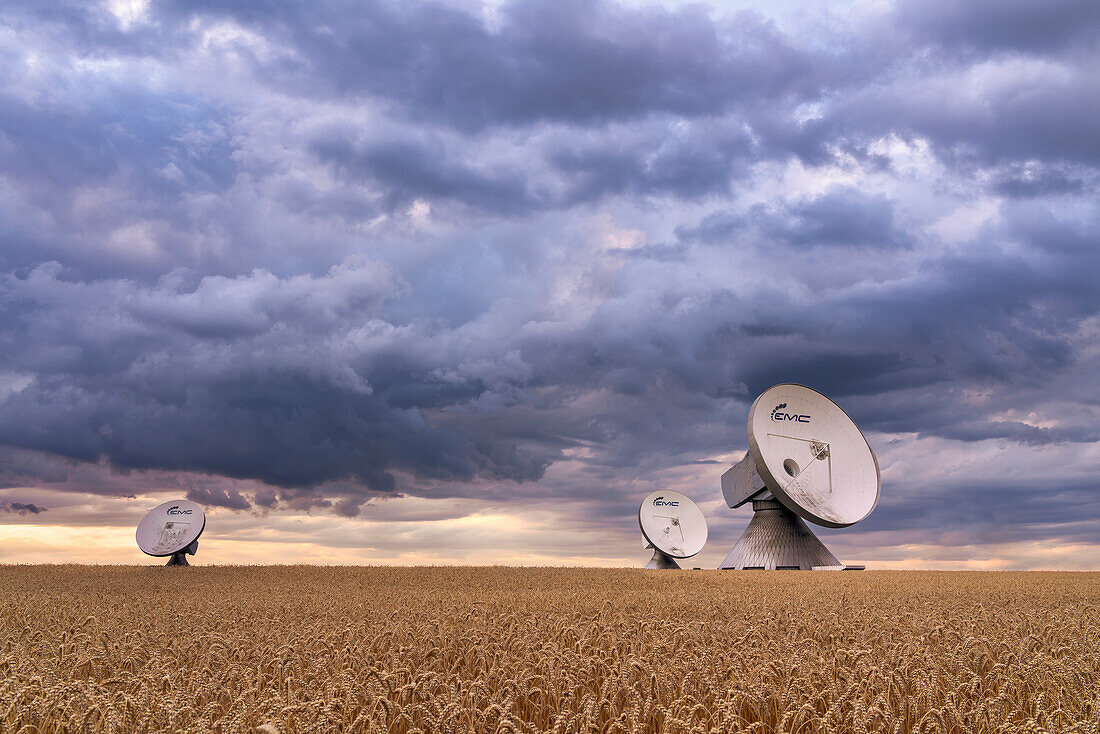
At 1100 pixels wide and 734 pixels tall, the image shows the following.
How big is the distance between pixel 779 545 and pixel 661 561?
1320 centimetres

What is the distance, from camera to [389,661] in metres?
10.2

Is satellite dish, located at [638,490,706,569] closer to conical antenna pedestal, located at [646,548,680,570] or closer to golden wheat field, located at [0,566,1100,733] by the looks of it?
conical antenna pedestal, located at [646,548,680,570]

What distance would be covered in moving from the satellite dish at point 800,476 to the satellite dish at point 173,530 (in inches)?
1517

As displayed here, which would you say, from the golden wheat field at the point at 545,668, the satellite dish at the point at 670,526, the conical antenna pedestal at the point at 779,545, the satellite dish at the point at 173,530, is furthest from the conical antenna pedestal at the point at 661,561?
the golden wheat field at the point at 545,668

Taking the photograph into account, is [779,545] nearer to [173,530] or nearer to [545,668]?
[173,530]

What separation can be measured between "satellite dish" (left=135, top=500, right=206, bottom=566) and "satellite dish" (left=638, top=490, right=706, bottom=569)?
34.5 meters

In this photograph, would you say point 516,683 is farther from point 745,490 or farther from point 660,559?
point 660,559

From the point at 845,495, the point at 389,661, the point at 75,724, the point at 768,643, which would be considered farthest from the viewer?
the point at 845,495

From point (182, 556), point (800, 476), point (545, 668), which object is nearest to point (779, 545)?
point (800, 476)

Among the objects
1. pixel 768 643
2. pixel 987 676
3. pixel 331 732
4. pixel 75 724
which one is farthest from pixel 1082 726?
pixel 75 724

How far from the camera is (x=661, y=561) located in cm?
6356

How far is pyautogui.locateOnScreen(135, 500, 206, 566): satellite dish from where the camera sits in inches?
1982

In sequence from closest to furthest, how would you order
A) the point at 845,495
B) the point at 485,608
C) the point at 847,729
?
the point at 847,729 < the point at 485,608 < the point at 845,495

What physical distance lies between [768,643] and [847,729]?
4.03 metres
